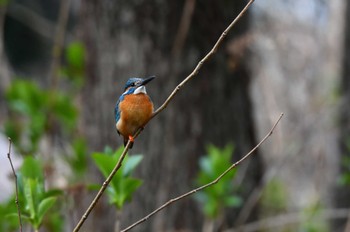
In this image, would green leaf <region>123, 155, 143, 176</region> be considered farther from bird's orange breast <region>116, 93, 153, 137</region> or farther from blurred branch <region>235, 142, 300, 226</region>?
blurred branch <region>235, 142, 300, 226</region>

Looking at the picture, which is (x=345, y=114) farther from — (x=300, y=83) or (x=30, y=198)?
(x=30, y=198)

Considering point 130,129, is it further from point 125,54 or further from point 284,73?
point 284,73

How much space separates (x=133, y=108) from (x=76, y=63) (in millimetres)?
1984

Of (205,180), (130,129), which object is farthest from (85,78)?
(130,129)

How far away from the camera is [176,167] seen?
10.9ft

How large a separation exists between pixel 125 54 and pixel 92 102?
1.11 feet

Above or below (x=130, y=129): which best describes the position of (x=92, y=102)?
above

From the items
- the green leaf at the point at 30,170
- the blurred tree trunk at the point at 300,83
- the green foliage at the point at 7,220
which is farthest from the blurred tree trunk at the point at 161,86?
the green leaf at the point at 30,170

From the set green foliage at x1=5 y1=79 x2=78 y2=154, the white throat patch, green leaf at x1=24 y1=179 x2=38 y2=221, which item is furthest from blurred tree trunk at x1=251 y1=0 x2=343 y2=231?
green leaf at x1=24 y1=179 x2=38 y2=221

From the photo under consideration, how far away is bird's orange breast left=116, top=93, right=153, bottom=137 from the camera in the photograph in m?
1.69

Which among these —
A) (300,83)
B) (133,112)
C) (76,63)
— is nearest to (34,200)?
(133,112)

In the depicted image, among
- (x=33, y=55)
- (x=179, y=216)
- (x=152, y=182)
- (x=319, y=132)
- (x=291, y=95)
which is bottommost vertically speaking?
(x=179, y=216)

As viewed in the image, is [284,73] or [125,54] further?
[284,73]

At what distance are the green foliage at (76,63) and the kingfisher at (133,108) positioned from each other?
1788mm
